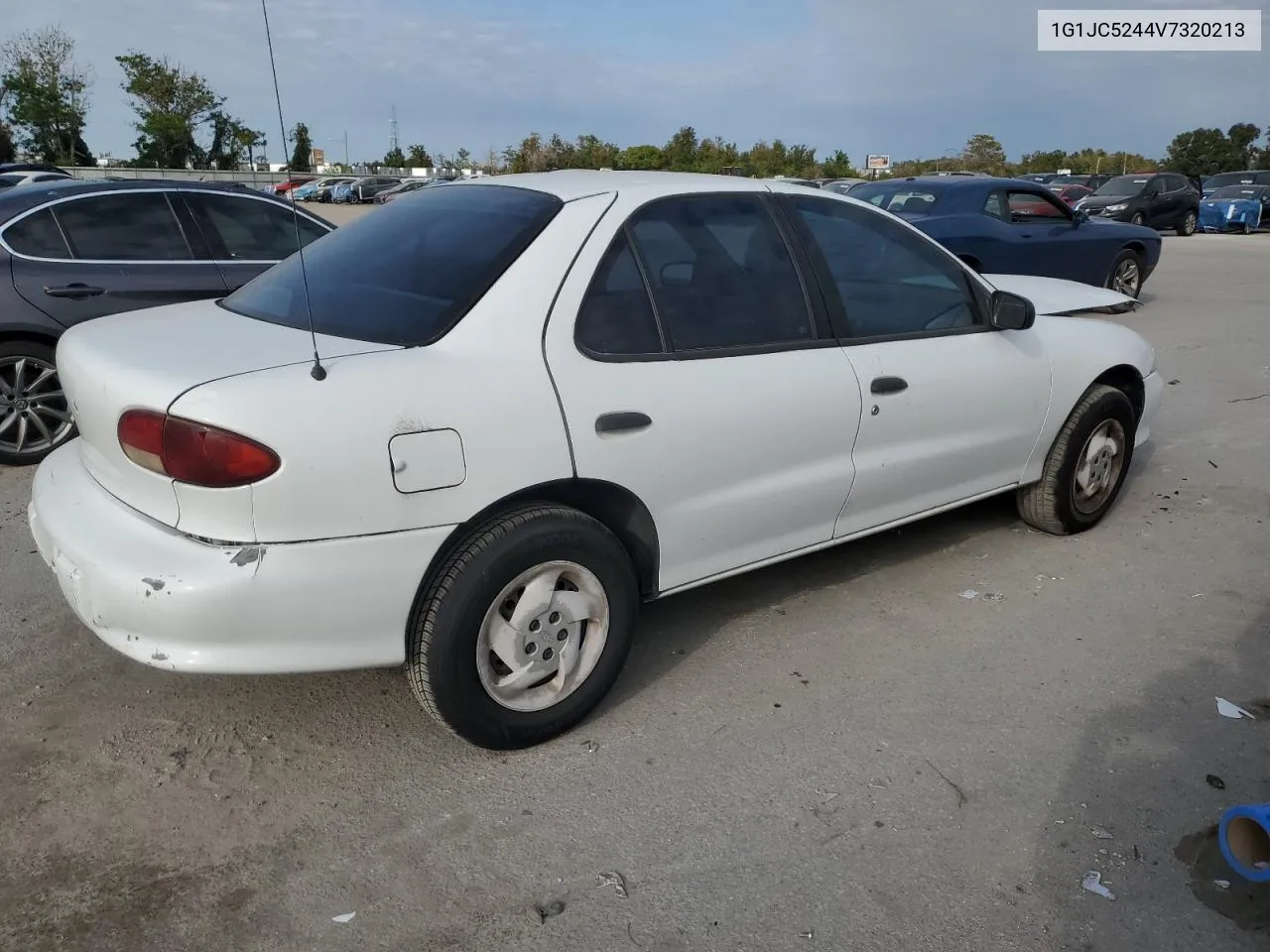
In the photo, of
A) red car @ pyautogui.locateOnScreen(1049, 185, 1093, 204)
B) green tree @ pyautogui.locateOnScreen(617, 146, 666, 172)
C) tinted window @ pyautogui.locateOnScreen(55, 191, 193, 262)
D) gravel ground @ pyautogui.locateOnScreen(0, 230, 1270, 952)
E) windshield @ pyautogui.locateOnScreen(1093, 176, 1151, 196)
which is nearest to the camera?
gravel ground @ pyautogui.locateOnScreen(0, 230, 1270, 952)

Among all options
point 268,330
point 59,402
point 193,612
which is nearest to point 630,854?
point 193,612

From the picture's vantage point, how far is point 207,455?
2.58 metres

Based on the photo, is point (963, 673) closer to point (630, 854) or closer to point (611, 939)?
point (630, 854)

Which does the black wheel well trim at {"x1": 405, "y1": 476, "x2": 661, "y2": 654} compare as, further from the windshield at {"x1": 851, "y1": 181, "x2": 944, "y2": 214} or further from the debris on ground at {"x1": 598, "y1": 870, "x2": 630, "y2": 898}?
the windshield at {"x1": 851, "y1": 181, "x2": 944, "y2": 214}

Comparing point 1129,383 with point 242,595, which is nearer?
point 242,595

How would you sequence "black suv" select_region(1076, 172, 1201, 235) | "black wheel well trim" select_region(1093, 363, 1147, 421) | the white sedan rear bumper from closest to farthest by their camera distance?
the white sedan rear bumper
"black wheel well trim" select_region(1093, 363, 1147, 421)
"black suv" select_region(1076, 172, 1201, 235)

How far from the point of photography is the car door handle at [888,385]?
12.6ft

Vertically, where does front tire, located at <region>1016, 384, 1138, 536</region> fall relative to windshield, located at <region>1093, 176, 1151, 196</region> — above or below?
below

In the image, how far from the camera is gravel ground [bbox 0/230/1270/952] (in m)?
2.51

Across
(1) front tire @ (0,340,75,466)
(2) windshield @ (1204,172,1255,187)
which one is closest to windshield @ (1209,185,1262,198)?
(2) windshield @ (1204,172,1255,187)

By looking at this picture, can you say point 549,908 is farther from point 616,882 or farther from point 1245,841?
point 1245,841

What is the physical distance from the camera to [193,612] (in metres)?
2.61

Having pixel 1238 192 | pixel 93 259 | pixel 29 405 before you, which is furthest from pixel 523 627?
pixel 1238 192

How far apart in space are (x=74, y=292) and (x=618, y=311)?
4.14 m
